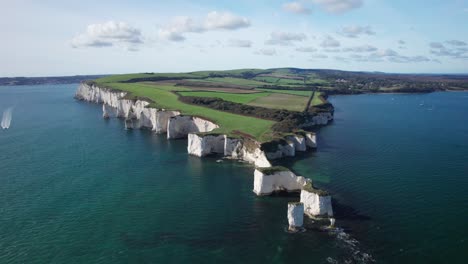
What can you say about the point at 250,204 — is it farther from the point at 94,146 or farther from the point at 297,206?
the point at 94,146

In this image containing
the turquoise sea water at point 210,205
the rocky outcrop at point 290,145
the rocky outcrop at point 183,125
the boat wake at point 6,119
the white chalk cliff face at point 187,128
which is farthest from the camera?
the boat wake at point 6,119

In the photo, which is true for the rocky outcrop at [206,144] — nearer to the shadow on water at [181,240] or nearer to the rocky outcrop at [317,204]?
the rocky outcrop at [317,204]

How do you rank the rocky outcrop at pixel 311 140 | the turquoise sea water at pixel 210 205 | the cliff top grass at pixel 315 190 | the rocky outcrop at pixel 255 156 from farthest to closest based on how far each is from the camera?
the rocky outcrop at pixel 311 140
the rocky outcrop at pixel 255 156
the cliff top grass at pixel 315 190
the turquoise sea water at pixel 210 205

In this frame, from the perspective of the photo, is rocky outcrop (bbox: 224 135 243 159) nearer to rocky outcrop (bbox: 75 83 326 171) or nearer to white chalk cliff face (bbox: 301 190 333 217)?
rocky outcrop (bbox: 75 83 326 171)

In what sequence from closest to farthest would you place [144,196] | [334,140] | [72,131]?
[144,196] → [334,140] → [72,131]

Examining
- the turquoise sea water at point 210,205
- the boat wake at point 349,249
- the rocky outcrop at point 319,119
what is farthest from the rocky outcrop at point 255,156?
the rocky outcrop at point 319,119

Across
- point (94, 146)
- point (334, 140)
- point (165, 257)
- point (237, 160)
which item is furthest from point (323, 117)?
point (165, 257)

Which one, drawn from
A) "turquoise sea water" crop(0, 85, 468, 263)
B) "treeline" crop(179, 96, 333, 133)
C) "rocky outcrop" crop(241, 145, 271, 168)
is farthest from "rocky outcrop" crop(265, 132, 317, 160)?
"treeline" crop(179, 96, 333, 133)
